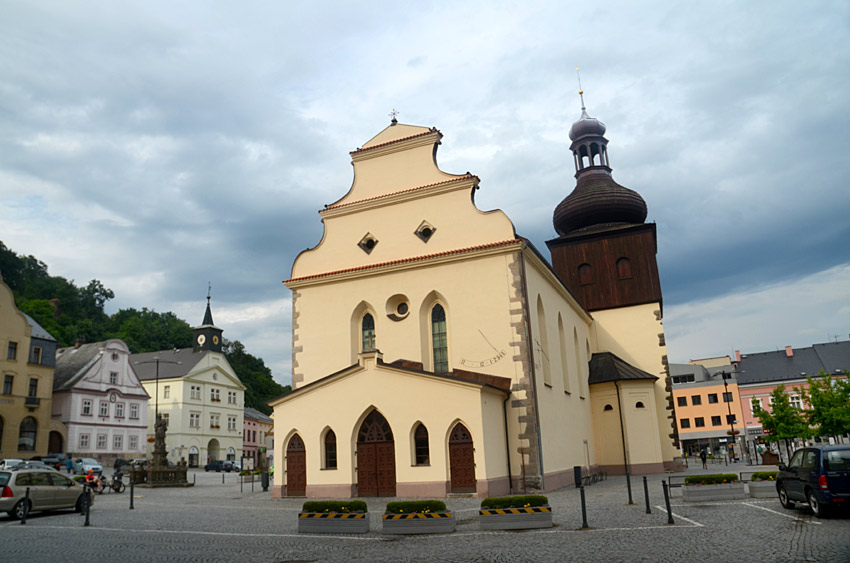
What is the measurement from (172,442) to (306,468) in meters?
54.6

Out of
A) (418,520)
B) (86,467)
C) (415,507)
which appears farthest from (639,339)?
(86,467)

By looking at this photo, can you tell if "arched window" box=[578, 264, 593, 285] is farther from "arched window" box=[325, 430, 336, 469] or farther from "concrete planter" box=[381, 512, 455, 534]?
"concrete planter" box=[381, 512, 455, 534]

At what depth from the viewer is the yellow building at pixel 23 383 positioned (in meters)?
48.9

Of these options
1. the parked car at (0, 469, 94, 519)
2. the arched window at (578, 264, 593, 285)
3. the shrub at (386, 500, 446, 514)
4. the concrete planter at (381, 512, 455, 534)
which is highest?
the arched window at (578, 264, 593, 285)

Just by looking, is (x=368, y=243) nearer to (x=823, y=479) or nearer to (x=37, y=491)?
(x=37, y=491)

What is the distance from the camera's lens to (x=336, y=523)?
1393cm

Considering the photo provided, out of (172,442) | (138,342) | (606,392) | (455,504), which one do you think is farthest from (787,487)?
(138,342)

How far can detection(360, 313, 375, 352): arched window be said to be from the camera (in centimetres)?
2609

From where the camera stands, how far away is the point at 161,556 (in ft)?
36.6

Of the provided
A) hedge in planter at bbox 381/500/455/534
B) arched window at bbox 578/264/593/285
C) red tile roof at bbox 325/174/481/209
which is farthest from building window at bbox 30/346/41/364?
hedge in planter at bbox 381/500/455/534

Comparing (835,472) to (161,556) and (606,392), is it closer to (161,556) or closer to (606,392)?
(161,556)

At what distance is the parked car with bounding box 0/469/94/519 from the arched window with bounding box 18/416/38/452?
121 ft

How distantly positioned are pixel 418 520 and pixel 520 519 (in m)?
2.09

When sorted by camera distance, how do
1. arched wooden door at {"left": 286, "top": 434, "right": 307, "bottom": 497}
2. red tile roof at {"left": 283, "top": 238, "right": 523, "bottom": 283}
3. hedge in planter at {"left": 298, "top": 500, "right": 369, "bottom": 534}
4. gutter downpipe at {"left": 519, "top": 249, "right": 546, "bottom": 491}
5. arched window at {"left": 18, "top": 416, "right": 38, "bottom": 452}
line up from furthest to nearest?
arched window at {"left": 18, "top": 416, "right": 38, "bottom": 452} → red tile roof at {"left": 283, "top": 238, "right": 523, "bottom": 283} → arched wooden door at {"left": 286, "top": 434, "right": 307, "bottom": 497} → gutter downpipe at {"left": 519, "top": 249, "right": 546, "bottom": 491} → hedge in planter at {"left": 298, "top": 500, "right": 369, "bottom": 534}
